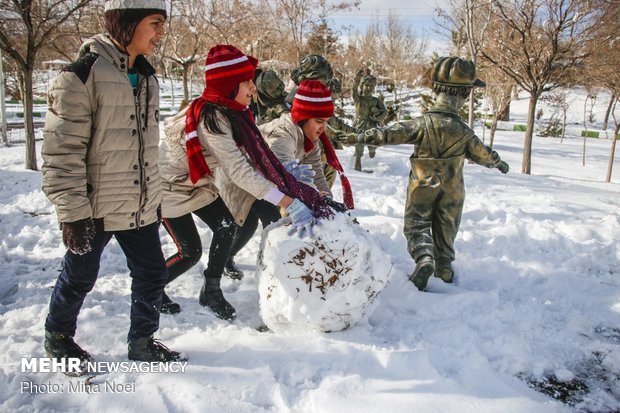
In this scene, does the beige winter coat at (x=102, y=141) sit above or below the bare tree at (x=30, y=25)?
below

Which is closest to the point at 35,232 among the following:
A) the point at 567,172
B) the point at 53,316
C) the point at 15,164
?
the point at 53,316

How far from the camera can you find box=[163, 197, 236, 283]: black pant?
2902 mm

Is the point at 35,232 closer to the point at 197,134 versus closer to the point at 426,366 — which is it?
the point at 197,134

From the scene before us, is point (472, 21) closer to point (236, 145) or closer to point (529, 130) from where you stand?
point (529, 130)

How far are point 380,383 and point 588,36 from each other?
1159cm

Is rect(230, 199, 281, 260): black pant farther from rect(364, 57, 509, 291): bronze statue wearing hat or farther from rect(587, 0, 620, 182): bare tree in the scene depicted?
rect(587, 0, 620, 182): bare tree

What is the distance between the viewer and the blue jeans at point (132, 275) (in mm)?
2150

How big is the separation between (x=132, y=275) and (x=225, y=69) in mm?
1231

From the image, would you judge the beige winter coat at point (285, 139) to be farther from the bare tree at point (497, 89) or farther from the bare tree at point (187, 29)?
the bare tree at point (497, 89)

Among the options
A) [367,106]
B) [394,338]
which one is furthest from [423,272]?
[367,106]

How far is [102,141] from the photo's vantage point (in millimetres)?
2041

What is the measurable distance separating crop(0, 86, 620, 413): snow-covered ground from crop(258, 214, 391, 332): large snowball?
125 mm

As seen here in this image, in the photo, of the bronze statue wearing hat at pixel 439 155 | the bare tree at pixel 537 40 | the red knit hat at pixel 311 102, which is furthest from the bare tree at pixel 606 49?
the red knit hat at pixel 311 102

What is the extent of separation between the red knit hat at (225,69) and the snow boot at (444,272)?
218cm
